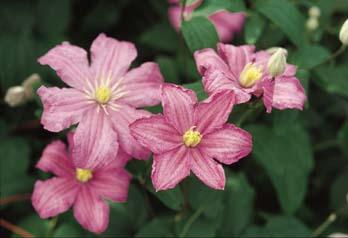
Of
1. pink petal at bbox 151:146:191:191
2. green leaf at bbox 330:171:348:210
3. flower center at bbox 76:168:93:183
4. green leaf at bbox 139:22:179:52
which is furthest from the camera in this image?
green leaf at bbox 139:22:179:52

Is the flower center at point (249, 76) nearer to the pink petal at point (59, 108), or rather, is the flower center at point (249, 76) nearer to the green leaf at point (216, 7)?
the green leaf at point (216, 7)

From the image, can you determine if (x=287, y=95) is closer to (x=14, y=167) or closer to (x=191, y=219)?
(x=191, y=219)

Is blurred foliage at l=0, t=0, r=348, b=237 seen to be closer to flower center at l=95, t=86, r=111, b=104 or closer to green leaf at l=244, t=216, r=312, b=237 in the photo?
green leaf at l=244, t=216, r=312, b=237

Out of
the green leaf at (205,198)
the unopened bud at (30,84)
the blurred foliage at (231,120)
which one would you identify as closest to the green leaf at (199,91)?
the blurred foliage at (231,120)

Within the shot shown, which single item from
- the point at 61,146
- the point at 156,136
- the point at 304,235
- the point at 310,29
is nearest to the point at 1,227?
the point at 61,146

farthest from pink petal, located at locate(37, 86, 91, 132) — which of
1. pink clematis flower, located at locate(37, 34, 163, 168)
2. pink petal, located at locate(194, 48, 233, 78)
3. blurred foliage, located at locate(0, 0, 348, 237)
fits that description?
pink petal, located at locate(194, 48, 233, 78)

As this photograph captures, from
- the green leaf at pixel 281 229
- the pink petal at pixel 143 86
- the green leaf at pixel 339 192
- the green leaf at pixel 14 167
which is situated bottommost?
the green leaf at pixel 339 192
